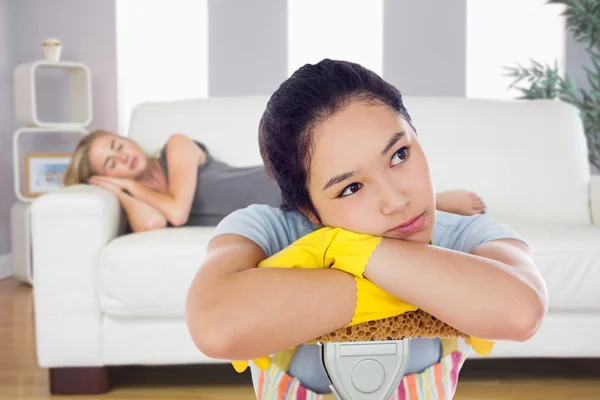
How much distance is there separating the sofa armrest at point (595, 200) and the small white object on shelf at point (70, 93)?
304cm

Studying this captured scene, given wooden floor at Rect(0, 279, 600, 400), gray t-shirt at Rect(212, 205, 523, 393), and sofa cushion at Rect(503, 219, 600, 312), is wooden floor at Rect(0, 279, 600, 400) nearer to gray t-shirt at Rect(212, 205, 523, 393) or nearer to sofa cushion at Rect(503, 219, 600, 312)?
sofa cushion at Rect(503, 219, 600, 312)

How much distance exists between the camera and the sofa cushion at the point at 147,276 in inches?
84.0

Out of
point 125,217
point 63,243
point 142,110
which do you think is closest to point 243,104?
point 142,110

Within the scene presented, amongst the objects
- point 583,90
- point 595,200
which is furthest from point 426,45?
point 595,200

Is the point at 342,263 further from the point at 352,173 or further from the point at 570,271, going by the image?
the point at 570,271

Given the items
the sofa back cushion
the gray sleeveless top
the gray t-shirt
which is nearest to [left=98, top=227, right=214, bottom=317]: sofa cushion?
the gray sleeveless top

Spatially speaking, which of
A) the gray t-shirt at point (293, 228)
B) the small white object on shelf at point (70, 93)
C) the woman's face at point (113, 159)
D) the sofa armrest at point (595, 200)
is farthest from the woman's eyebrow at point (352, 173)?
the small white object on shelf at point (70, 93)

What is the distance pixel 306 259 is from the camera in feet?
1.92

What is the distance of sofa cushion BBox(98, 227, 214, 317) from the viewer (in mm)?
2135

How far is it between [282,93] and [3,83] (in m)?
4.62

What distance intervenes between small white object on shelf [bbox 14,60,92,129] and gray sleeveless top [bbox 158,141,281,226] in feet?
6.62

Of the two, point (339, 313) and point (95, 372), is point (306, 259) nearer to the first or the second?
point (339, 313)

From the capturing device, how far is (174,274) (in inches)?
84.0

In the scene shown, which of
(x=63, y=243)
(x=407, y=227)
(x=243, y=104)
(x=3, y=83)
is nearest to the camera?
(x=407, y=227)
